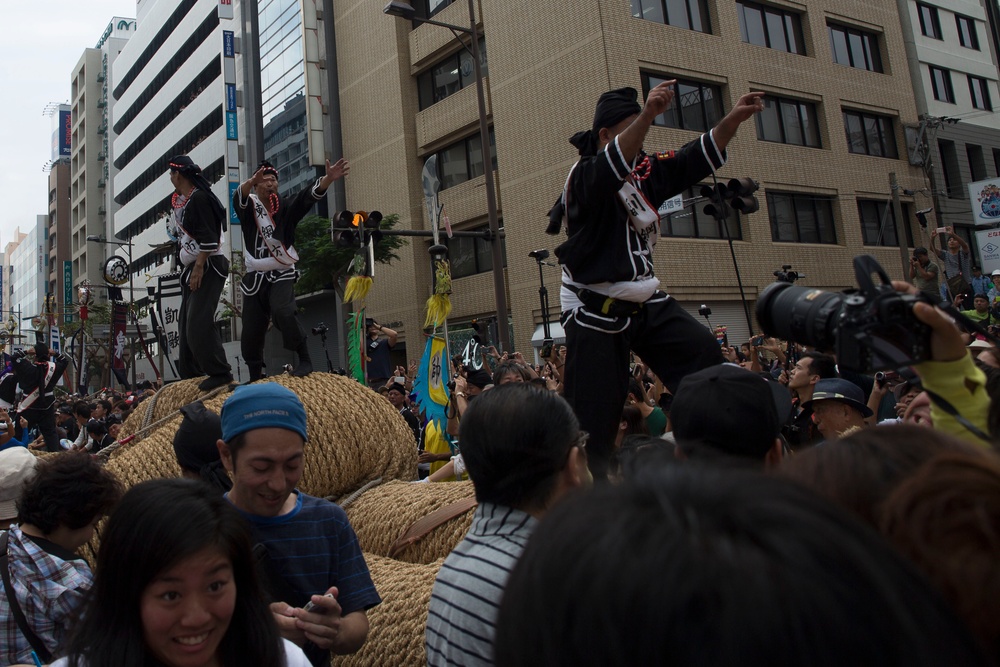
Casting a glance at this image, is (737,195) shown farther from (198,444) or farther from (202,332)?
(202,332)

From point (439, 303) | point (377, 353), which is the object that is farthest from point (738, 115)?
point (377, 353)

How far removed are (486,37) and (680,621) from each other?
2498cm

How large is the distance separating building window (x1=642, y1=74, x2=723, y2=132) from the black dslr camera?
2092 centimetres

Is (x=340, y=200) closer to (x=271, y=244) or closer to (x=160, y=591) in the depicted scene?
(x=271, y=244)

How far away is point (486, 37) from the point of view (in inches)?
942

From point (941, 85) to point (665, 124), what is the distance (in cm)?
1354

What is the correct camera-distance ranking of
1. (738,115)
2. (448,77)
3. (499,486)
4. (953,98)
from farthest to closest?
(953,98), (448,77), (738,115), (499,486)

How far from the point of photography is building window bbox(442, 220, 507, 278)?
2523 centimetres

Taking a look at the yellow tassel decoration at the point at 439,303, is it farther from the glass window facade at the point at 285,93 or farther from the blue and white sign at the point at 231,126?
the blue and white sign at the point at 231,126

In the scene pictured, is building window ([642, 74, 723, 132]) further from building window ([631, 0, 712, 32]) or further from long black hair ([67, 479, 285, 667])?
long black hair ([67, 479, 285, 667])

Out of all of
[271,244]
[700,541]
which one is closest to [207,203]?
[271,244]

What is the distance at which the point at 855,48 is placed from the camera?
2625 centimetres

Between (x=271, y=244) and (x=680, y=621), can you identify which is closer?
(x=680, y=621)

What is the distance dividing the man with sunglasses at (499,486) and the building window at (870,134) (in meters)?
26.1
